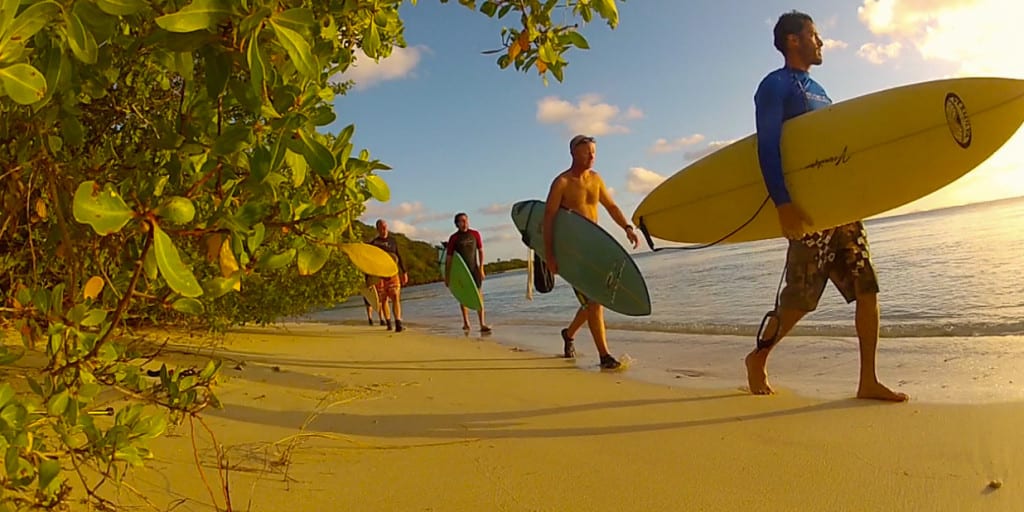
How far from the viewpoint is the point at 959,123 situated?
129 inches

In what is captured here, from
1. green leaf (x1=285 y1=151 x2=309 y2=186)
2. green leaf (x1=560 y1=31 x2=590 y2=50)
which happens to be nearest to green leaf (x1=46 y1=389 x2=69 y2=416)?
green leaf (x1=285 y1=151 x2=309 y2=186)

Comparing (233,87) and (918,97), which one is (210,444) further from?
(918,97)

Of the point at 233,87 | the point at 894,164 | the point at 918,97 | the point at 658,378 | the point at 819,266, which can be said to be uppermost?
the point at 918,97

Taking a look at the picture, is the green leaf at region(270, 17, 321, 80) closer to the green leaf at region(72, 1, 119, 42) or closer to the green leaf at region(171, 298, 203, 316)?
the green leaf at region(72, 1, 119, 42)

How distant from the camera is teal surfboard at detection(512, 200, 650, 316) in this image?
4.72 metres

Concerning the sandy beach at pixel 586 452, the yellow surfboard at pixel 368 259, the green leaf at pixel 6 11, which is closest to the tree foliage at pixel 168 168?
the green leaf at pixel 6 11

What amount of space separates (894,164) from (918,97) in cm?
37

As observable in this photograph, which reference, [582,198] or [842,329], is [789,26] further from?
[842,329]

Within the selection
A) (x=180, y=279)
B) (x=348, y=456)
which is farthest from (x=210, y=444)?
(x=180, y=279)

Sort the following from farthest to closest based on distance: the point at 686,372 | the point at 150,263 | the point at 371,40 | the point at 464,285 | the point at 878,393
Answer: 1. the point at 464,285
2. the point at 686,372
3. the point at 878,393
4. the point at 371,40
5. the point at 150,263

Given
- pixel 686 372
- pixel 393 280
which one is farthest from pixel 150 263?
pixel 393 280

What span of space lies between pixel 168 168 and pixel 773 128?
108 inches

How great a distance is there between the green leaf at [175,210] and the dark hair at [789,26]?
3.10 m

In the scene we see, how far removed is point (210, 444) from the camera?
2.37m
